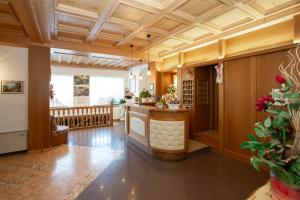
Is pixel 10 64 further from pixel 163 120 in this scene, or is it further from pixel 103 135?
pixel 163 120

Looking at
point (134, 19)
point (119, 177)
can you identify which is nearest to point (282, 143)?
point (119, 177)

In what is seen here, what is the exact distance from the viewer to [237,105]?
4086 mm

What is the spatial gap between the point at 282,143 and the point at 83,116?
7.24m

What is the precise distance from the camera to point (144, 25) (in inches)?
150

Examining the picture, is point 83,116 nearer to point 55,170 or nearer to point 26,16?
point 55,170

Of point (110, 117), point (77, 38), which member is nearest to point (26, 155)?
point (77, 38)

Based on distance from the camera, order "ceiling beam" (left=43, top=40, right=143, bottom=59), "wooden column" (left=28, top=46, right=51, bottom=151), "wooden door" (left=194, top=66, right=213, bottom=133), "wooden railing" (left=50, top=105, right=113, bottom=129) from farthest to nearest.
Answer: "wooden railing" (left=50, top=105, right=113, bottom=129) < "wooden door" (left=194, top=66, right=213, bottom=133) < "ceiling beam" (left=43, top=40, right=143, bottom=59) < "wooden column" (left=28, top=46, right=51, bottom=151)

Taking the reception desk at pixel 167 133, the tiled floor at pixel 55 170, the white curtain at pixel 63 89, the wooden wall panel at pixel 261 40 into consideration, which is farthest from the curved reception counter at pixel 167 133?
the white curtain at pixel 63 89

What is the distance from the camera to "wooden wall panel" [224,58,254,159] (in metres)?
3.87

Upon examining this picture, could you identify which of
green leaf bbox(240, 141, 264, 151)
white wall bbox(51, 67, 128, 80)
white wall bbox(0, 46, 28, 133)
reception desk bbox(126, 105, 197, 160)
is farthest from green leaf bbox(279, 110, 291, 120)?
white wall bbox(51, 67, 128, 80)

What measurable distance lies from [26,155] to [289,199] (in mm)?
5202

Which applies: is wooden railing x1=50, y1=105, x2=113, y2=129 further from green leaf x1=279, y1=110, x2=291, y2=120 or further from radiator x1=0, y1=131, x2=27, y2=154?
green leaf x1=279, y1=110, x2=291, y2=120

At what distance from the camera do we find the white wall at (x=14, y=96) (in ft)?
13.8

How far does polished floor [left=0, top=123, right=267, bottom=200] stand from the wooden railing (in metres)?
2.43
